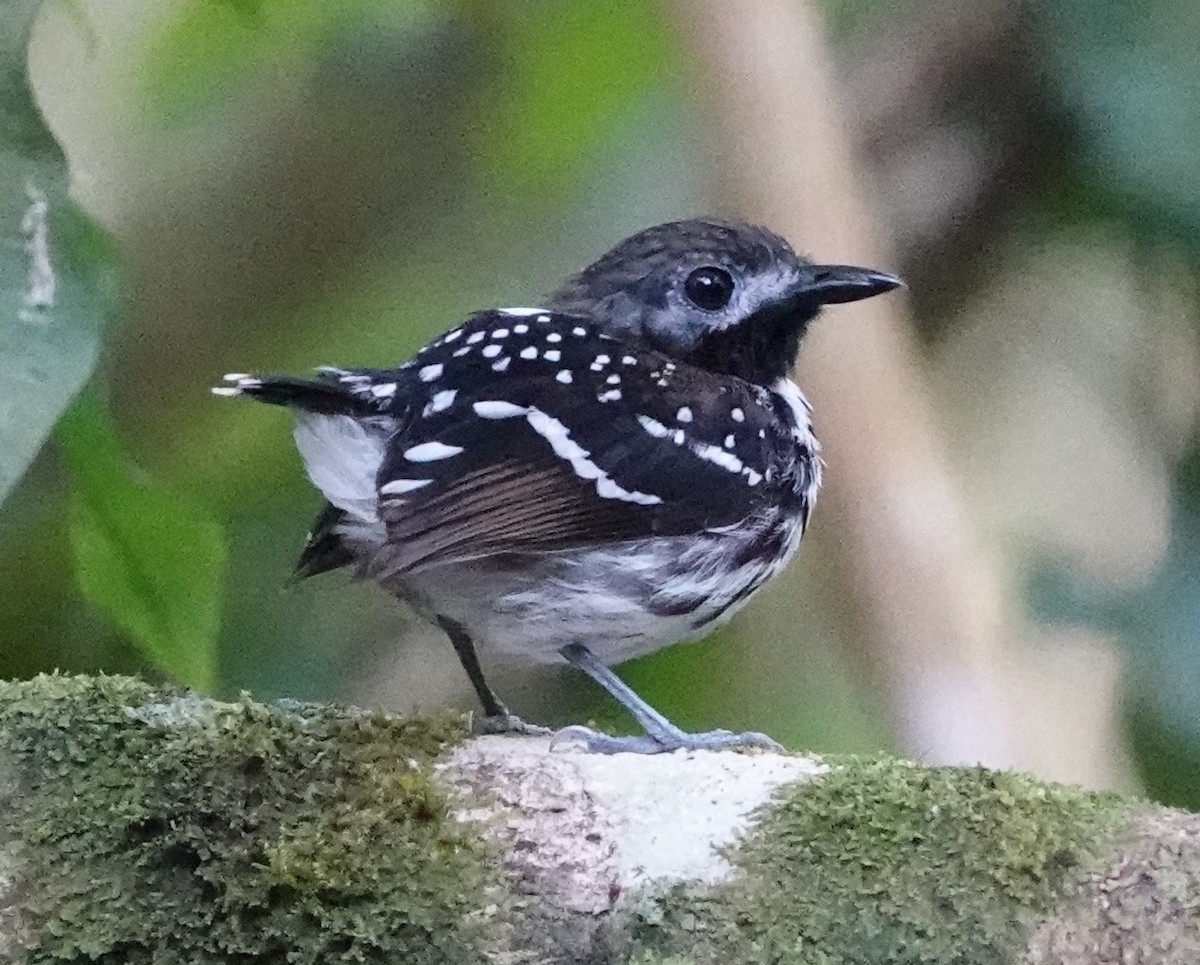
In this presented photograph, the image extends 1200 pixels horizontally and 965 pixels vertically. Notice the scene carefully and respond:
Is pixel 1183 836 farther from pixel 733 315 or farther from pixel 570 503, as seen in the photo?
pixel 733 315

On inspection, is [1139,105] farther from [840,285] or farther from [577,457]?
[577,457]

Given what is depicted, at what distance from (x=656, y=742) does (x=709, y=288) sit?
1.77 feet

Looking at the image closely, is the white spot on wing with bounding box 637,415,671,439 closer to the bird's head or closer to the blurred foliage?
the bird's head

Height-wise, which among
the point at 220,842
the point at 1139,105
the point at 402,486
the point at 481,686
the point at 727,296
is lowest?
→ the point at 481,686

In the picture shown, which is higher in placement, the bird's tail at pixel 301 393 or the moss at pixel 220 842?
the bird's tail at pixel 301 393

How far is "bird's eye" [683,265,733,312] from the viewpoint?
150 centimetres

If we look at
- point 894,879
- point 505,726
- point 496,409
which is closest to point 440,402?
point 496,409

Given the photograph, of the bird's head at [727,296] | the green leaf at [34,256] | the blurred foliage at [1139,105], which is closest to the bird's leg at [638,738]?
the bird's head at [727,296]

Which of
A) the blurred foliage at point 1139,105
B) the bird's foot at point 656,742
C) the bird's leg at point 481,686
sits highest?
the blurred foliage at point 1139,105

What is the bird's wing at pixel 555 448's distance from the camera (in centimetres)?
119

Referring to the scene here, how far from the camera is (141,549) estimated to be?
1.46 metres

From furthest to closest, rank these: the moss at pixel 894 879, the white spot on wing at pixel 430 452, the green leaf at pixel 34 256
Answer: the white spot on wing at pixel 430 452 < the green leaf at pixel 34 256 < the moss at pixel 894 879

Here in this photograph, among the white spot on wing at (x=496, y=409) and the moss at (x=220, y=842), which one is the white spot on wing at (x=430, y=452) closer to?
the white spot on wing at (x=496, y=409)

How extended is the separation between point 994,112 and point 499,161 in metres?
0.82
